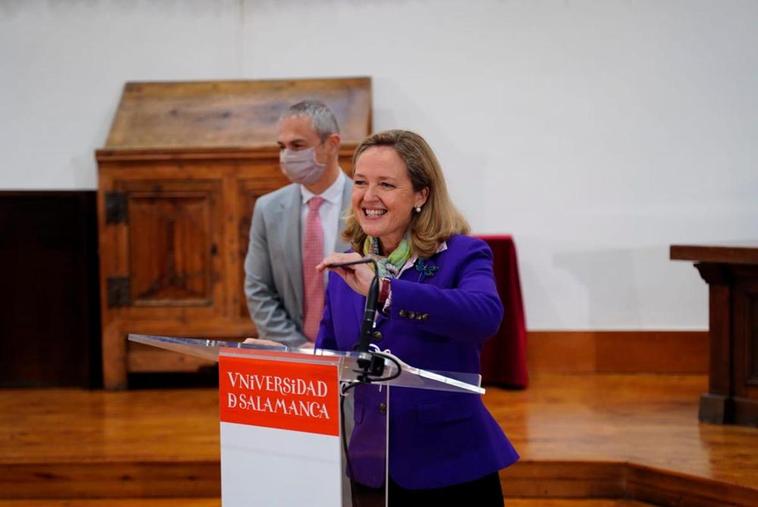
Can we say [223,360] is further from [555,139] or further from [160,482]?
[555,139]

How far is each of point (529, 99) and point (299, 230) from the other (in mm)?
2688

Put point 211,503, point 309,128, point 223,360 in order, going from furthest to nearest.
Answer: point 211,503 → point 309,128 → point 223,360

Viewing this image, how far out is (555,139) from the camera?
219 inches

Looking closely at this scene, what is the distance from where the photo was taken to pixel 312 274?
3244 mm

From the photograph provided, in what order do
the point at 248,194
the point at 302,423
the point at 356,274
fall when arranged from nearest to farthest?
the point at 302,423 < the point at 356,274 < the point at 248,194

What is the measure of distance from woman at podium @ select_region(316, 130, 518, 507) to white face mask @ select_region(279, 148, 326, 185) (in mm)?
1140

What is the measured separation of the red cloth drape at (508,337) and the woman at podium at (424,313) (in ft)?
10.2

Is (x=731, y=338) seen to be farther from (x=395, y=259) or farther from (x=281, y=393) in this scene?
(x=281, y=393)

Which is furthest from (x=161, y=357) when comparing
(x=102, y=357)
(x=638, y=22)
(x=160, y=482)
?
(x=638, y=22)

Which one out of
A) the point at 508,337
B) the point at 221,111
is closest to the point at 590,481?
the point at 508,337

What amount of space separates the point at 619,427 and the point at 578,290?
4.64 feet

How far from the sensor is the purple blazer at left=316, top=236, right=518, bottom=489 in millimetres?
1814

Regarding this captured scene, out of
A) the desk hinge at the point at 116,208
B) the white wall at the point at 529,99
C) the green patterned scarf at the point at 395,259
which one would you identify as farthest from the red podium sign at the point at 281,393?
the white wall at the point at 529,99

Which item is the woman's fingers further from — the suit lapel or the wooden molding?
the wooden molding
